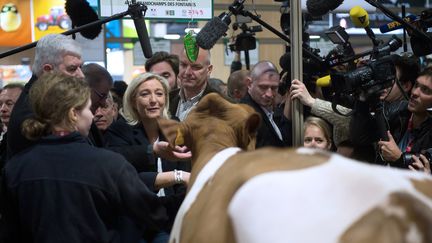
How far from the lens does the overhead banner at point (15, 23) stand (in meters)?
7.20

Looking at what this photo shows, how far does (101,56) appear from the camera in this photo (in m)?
5.32

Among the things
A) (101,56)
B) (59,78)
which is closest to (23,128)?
(59,78)

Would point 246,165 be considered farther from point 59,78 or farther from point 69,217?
point 59,78

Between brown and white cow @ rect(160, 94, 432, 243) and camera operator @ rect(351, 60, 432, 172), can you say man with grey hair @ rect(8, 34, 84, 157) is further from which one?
brown and white cow @ rect(160, 94, 432, 243)

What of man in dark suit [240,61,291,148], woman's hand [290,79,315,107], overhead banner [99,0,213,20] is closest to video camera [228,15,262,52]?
overhead banner [99,0,213,20]

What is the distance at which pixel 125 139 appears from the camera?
120 inches

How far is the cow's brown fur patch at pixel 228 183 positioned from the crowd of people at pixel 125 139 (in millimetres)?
716

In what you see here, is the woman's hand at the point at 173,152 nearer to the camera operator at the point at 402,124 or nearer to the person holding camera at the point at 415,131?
the camera operator at the point at 402,124

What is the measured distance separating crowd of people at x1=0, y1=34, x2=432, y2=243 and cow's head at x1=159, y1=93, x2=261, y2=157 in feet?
0.86

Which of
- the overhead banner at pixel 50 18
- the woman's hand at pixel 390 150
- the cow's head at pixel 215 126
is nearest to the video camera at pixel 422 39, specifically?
the woman's hand at pixel 390 150

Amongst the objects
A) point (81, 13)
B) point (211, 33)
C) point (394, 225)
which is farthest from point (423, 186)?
point (81, 13)

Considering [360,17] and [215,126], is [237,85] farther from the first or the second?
[215,126]

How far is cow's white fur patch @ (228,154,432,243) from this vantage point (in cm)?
120

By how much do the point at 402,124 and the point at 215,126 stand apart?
5.22ft
